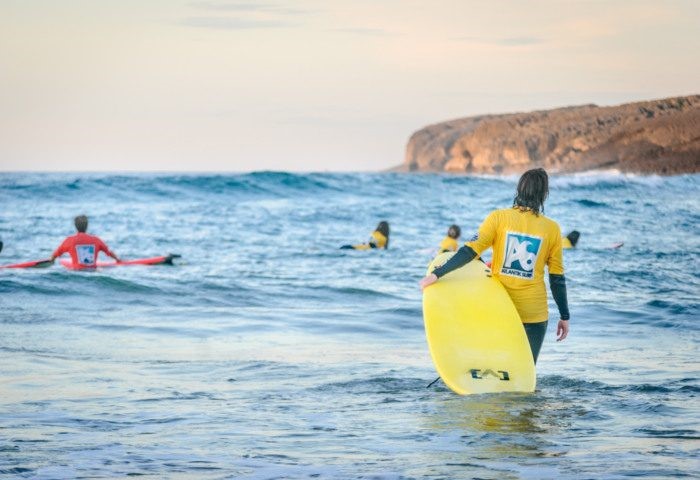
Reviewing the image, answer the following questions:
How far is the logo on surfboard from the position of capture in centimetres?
689

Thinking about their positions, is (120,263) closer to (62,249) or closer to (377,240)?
(62,249)

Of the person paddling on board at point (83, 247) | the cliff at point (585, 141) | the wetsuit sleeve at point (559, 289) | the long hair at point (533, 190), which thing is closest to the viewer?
the long hair at point (533, 190)

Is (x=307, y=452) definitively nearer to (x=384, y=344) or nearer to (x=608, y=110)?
(x=384, y=344)

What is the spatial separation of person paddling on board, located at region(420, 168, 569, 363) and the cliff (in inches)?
4280

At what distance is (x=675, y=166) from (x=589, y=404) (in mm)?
115509

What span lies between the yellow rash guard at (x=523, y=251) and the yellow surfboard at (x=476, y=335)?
0.10 meters

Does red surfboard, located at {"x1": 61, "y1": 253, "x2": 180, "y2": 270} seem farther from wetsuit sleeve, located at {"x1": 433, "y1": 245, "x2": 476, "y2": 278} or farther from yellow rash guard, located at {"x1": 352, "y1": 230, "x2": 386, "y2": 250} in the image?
wetsuit sleeve, located at {"x1": 433, "y1": 245, "x2": 476, "y2": 278}

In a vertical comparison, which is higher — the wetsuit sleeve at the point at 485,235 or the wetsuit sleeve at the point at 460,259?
the wetsuit sleeve at the point at 485,235

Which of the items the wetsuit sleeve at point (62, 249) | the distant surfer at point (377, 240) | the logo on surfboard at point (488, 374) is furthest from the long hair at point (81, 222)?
the logo on surfboard at point (488, 374)

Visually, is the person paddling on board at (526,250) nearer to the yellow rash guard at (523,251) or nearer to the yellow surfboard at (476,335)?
the yellow rash guard at (523,251)

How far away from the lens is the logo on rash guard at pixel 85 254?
16.0m

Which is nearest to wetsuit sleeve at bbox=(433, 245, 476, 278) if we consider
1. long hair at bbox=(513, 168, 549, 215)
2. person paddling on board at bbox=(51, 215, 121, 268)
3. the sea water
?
long hair at bbox=(513, 168, 549, 215)

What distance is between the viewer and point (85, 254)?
16.1m

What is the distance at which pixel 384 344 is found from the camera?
10336 millimetres
